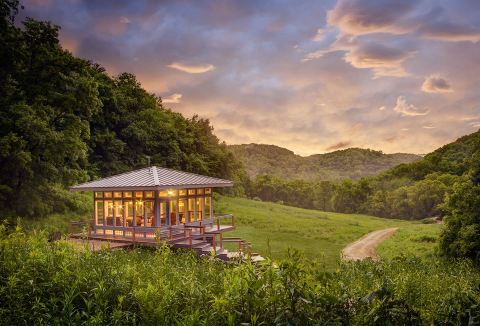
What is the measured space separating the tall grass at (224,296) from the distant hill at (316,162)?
12046 centimetres

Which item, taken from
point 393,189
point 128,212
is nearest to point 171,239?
point 128,212

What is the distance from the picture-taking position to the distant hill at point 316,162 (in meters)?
130

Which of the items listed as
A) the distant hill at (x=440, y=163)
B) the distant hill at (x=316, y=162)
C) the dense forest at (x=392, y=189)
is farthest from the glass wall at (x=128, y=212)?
the distant hill at (x=316, y=162)

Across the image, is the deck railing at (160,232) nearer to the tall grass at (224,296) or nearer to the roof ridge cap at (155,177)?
the roof ridge cap at (155,177)

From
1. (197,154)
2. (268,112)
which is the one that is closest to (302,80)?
(268,112)

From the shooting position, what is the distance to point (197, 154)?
182ft

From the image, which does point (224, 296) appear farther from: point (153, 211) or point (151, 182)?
point (153, 211)

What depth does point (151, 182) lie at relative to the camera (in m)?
23.3

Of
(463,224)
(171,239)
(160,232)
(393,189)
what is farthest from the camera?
(393,189)

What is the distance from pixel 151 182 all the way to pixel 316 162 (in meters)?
125

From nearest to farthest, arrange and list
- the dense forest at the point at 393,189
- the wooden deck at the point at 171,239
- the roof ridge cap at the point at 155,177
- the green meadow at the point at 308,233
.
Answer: the wooden deck at the point at 171,239 < the roof ridge cap at the point at 155,177 < the green meadow at the point at 308,233 < the dense forest at the point at 393,189

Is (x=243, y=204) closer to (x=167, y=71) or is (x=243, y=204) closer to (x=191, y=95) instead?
(x=191, y=95)

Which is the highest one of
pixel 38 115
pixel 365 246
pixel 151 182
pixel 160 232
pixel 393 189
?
pixel 38 115

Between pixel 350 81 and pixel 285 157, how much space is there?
337 feet
